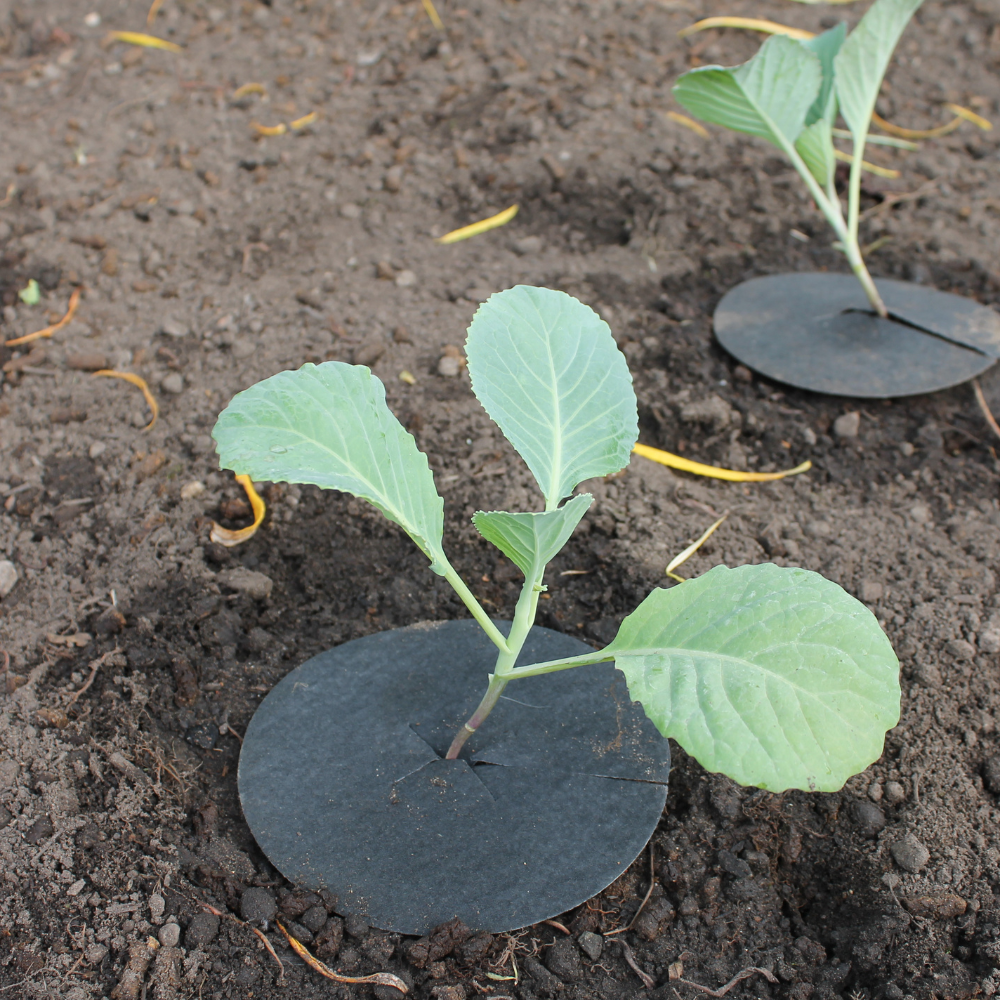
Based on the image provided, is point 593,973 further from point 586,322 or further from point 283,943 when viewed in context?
point 586,322

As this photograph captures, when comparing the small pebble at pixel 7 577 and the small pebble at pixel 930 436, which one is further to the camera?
the small pebble at pixel 930 436

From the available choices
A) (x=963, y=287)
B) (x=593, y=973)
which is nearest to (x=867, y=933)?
(x=593, y=973)

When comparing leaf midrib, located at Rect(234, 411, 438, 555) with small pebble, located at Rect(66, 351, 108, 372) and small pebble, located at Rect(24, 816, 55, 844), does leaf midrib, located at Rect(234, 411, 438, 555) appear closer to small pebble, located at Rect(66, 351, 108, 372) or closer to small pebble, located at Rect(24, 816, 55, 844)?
small pebble, located at Rect(24, 816, 55, 844)

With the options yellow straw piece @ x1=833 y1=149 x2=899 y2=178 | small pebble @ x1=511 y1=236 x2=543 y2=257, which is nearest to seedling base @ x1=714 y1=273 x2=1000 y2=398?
small pebble @ x1=511 y1=236 x2=543 y2=257

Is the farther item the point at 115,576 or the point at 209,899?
the point at 115,576

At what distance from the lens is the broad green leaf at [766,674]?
2.97ft

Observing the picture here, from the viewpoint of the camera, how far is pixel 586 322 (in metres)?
1.22

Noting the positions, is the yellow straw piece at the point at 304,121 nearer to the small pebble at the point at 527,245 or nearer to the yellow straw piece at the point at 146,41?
the yellow straw piece at the point at 146,41

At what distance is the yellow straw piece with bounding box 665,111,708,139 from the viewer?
10.1 ft

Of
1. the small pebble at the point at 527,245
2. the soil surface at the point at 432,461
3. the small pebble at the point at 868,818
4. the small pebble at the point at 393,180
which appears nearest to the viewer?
the soil surface at the point at 432,461

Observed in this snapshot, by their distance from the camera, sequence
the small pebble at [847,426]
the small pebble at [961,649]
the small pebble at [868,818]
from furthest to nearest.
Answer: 1. the small pebble at [847,426]
2. the small pebble at [961,649]
3. the small pebble at [868,818]

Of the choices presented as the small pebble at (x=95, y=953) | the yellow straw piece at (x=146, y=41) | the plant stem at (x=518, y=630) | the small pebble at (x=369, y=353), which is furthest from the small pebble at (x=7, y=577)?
the yellow straw piece at (x=146, y=41)

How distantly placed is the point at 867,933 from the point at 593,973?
39 cm

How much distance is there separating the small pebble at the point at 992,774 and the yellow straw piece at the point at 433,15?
319 cm
